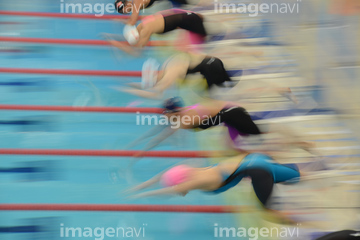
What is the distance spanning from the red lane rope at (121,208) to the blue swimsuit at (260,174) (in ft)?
0.26

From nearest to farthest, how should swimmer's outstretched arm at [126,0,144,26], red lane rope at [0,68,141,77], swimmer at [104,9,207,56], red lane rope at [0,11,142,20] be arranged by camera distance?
1. red lane rope at [0,68,141,77]
2. swimmer at [104,9,207,56]
3. swimmer's outstretched arm at [126,0,144,26]
4. red lane rope at [0,11,142,20]

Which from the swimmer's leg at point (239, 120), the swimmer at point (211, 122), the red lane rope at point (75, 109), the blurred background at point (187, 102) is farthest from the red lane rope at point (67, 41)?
the swimmer's leg at point (239, 120)

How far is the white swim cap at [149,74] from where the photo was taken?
236 centimetres

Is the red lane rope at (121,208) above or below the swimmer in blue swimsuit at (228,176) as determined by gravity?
below

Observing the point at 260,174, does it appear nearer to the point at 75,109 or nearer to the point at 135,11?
the point at 75,109

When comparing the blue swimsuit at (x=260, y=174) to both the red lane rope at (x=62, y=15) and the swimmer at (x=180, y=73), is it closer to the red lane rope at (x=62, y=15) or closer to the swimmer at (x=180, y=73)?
the swimmer at (x=180, y=73)

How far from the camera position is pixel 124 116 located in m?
2.28

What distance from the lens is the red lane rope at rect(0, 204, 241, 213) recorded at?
1934mm

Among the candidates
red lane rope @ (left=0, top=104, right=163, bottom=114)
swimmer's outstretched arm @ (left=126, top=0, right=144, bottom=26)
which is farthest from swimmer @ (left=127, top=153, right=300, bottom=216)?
swimmer's outstretched arm @ (left=126, top=0, right=144, bottom=26)

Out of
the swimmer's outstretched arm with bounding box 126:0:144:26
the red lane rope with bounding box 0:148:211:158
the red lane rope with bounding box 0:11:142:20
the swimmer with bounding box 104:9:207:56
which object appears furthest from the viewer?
the red lane rope with bounding box 0:11:142:20

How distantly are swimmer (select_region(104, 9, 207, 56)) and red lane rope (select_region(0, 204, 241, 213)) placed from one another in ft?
3.04

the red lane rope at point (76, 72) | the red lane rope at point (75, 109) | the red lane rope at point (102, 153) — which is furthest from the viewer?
the red lane rope at point (76, 72)

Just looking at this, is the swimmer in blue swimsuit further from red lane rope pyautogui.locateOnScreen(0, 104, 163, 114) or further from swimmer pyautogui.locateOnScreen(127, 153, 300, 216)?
red lane rope pyautogui.locateOnScreen(0, 104, 163, 114)

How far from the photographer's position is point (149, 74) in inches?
93.4
